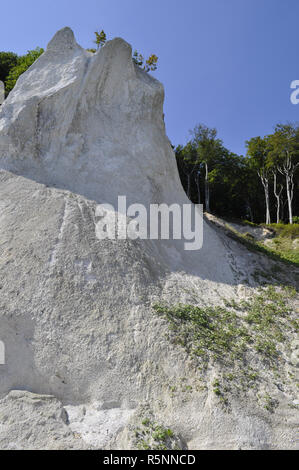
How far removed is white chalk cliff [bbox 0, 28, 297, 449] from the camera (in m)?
4.79

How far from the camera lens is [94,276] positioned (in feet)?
22.4

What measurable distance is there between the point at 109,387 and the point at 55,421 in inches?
40.1

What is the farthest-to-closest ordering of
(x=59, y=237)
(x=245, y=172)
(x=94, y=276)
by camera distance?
(x=245, y=172) → (x=59, y=237) → (x=94, y=276)

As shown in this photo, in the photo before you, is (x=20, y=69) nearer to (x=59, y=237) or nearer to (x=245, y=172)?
(x=59, y=237)

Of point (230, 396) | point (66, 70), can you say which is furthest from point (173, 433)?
point (66, 70)

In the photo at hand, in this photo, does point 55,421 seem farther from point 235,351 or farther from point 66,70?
point 66,70

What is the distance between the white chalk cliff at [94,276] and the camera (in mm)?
4793

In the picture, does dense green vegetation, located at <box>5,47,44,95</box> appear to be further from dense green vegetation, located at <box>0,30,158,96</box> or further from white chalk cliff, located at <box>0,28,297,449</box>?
white chalk cliff, located at <box>0,28,297,449</box>

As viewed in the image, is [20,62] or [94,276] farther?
[20,62]

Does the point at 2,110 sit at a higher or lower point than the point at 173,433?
higher

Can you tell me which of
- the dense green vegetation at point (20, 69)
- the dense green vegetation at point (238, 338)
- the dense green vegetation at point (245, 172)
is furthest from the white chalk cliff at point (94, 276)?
the dense green vegetation at point (245, 172)

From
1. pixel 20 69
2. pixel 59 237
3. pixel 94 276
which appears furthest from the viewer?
pixel 20 69

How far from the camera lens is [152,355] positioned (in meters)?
5.65

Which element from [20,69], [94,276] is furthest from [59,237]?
[20,69]
